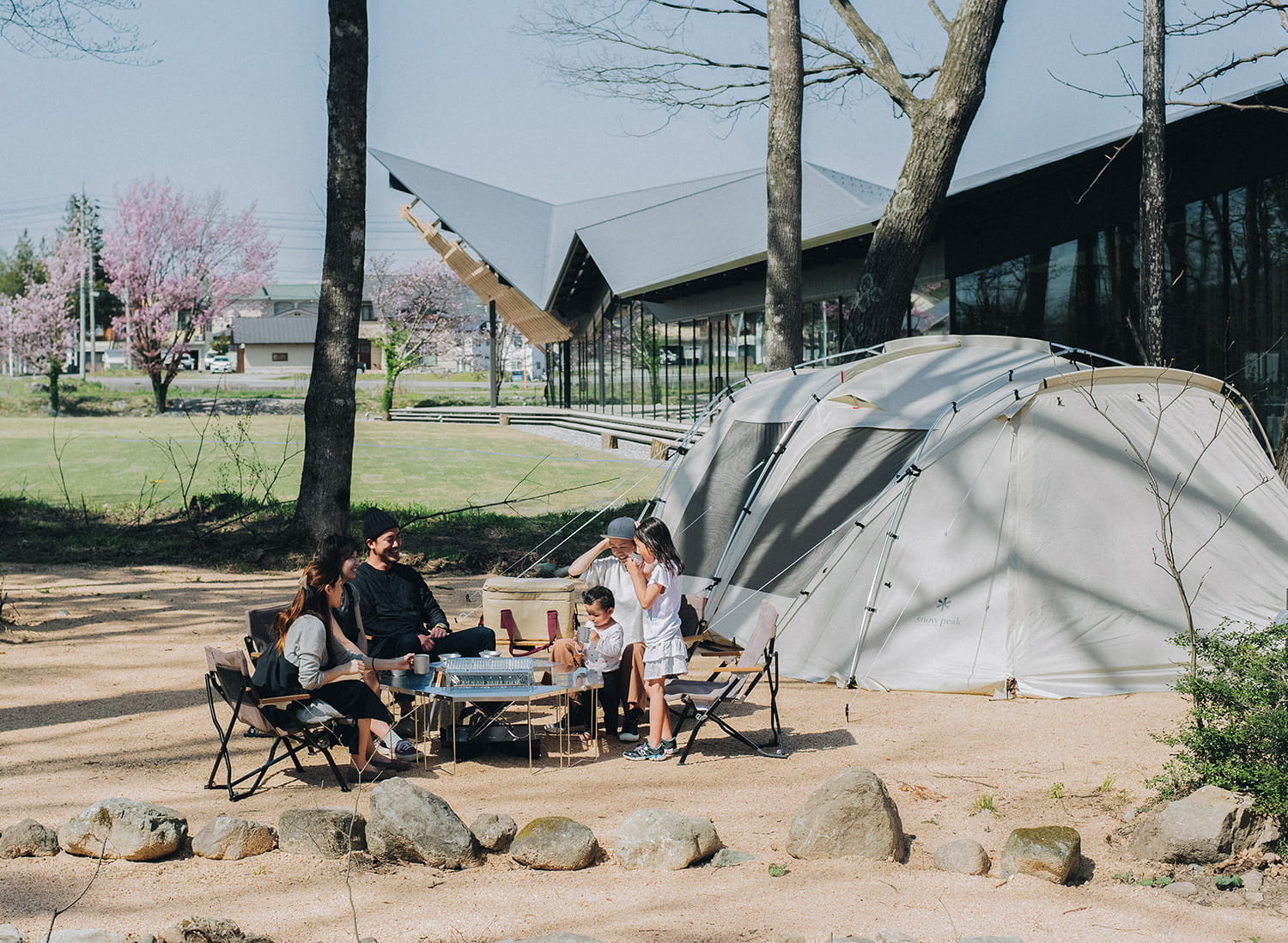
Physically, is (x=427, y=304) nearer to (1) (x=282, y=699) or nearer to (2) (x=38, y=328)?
(2) (x=38, y=328)

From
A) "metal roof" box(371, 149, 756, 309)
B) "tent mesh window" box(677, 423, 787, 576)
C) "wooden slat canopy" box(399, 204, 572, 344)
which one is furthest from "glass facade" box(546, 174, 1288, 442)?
"wooden slat canopy" box(399, 204, 572, 344)

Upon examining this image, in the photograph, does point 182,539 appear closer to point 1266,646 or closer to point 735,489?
point 735,489

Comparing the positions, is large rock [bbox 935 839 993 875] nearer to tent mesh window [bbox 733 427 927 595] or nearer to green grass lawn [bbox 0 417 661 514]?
tent mesh window [bbox 733 427 927 595]

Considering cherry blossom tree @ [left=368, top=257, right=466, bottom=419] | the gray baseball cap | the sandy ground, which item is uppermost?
cherry blossom tree @ [left=368, top=257, right=466, bottom=419]

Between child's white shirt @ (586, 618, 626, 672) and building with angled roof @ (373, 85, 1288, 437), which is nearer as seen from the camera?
child's white shirt @ (586, 618, 626, 672)

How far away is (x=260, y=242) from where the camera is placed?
4666cm

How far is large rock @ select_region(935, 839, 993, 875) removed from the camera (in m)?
4.80

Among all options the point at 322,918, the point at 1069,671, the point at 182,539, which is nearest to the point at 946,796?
the point at 1069,671

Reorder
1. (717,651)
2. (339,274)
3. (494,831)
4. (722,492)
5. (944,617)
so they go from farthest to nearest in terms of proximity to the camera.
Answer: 1. (339,274)
2. (722,492)
3. (944,617)
4. (717,651)
5. (494,831)

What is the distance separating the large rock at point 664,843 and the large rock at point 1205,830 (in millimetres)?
1726

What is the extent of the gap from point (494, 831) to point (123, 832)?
1472 mm

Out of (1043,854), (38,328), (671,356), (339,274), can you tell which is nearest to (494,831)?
(1043,854)

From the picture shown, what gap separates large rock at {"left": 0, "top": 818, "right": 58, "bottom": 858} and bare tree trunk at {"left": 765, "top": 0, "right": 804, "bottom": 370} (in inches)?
340

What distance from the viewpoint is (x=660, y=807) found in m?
5.72
